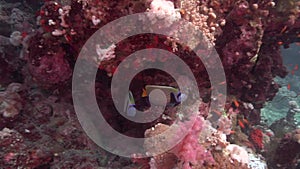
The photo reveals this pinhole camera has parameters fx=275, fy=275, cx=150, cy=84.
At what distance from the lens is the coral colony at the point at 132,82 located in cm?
297

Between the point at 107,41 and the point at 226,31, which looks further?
the point at 226,31

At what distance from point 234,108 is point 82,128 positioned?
2.79m

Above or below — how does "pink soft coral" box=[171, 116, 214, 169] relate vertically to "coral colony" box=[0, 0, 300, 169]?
below

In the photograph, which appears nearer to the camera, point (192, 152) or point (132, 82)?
point (192, 152)

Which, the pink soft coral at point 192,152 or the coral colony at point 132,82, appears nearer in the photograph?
the pink soft coral at point 192,152

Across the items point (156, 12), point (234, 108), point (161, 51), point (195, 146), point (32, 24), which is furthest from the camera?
point (32, 24)

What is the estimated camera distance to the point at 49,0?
3.46 metres

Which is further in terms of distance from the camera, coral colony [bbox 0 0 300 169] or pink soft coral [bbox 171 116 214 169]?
coral colony [bbox 0 0 300 169]

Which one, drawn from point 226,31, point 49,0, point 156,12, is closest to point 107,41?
point 156,12

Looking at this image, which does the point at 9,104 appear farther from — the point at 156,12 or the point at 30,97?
the point at 156,12

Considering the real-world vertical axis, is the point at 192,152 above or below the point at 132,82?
below

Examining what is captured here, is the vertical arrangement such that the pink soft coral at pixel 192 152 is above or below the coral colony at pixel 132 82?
below

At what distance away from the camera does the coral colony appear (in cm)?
297

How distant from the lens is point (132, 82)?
3.66m
